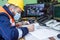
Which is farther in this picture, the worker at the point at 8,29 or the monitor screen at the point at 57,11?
the monitor screen at the point at 57,11

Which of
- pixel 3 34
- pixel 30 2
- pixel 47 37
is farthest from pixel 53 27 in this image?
pixel 30 2

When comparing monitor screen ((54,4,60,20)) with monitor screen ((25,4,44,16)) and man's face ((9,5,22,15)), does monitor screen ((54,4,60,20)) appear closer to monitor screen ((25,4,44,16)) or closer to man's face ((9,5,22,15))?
monitor screen ((25,4,44,16))

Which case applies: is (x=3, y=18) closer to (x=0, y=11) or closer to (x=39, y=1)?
(x=0, y=11)

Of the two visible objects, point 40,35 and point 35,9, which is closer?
point 40,35

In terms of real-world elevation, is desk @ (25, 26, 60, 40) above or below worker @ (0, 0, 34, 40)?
below

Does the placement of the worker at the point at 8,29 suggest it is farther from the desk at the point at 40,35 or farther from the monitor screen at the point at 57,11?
the monitor screen at the point at 57,11

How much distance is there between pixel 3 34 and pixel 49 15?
1.00 metres

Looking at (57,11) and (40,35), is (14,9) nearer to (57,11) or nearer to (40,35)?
(40,35)

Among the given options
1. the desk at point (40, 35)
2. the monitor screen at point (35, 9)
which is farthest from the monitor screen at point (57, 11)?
the desk at point (40, 35)

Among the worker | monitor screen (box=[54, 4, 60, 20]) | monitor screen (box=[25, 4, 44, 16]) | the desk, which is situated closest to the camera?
the worker

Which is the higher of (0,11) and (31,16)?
(0,11)

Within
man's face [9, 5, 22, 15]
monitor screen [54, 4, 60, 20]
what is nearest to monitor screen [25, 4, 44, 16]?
monitor screen [54, 4, 60, 20]

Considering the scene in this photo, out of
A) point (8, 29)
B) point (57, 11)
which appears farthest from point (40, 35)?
point (57, 11)

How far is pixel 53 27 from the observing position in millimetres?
1880
